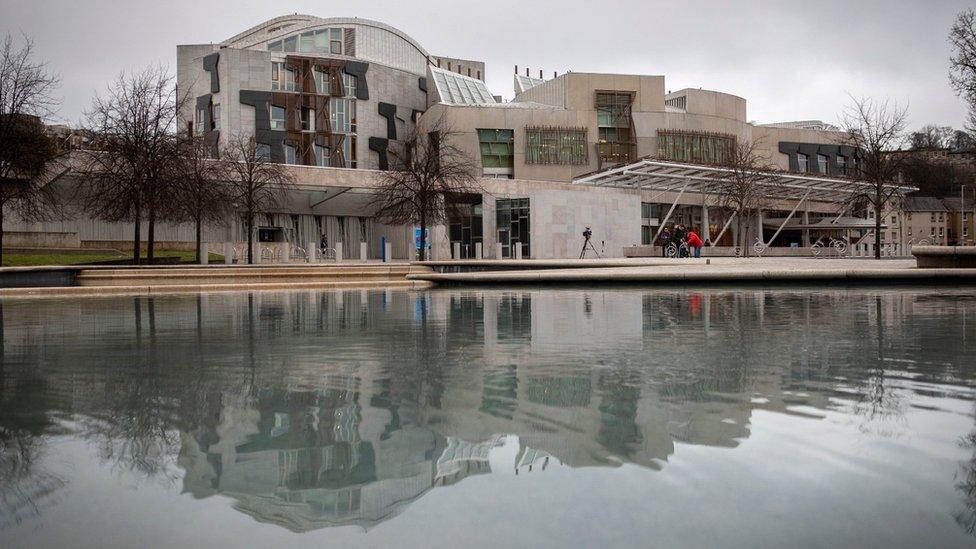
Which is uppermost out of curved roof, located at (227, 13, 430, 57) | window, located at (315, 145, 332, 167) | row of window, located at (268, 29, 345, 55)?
curved roof, located at (227, 13, 430, 57)

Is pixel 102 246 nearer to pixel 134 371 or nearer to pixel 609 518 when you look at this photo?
pixel 134 371

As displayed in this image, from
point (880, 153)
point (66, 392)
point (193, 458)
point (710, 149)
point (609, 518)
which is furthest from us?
point (710, 149)

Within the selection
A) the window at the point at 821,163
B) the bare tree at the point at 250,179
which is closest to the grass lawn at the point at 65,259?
the bare tree at the point at 250,179

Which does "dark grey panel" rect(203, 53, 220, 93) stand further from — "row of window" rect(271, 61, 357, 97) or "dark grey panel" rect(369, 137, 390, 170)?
"dark grey panel" rect(369, 137, 390, 170)

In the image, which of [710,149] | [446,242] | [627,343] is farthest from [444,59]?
[627,343]

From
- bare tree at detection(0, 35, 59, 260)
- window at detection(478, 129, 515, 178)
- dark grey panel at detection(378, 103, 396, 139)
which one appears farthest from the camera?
dark grey panel at detection(378, 103, 396, 139)

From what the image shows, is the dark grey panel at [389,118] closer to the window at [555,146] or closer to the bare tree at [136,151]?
the window at [555,146]

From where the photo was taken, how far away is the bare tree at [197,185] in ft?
94.7

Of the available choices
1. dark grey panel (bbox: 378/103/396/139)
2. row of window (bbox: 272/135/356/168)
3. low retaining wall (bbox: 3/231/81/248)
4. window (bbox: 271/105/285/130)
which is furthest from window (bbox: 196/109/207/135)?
low retaining wall (bbox: 3/231/81/248)

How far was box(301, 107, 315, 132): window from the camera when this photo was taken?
60.2 meters

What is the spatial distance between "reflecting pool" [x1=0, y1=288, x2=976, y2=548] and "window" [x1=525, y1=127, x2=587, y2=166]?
176 ft

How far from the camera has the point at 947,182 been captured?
9888cm

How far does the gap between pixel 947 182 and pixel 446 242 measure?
8096cm

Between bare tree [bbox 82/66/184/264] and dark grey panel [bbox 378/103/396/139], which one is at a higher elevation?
dark grey panel [bbox 378/103/396/139]
